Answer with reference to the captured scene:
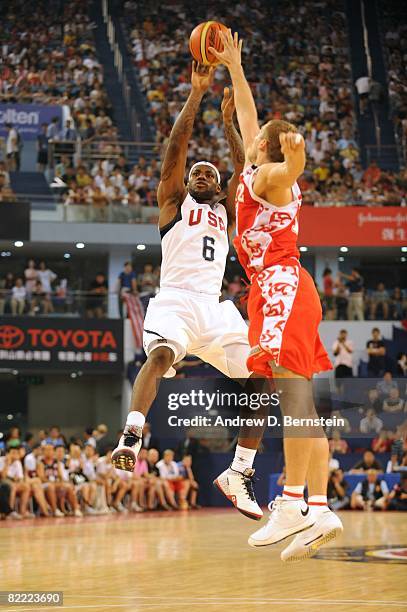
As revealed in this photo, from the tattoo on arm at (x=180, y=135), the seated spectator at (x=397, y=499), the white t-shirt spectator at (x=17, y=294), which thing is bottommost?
the seated spectator at (x=397, y=499)

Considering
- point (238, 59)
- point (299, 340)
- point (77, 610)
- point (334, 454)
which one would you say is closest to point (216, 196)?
point (238, 59)

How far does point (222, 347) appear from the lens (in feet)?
22.5

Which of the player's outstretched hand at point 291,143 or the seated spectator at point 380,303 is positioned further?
the seated spectator at point 380,303

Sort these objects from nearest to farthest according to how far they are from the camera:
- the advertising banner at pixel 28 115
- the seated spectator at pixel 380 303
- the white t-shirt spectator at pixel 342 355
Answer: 1. the white t-shirt spectator at pixel 342 355
2. the seated spectator at pixel 380 303
3. the advertising banner at pixel 28 115

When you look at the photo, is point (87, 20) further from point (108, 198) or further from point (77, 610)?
point (77, 610)

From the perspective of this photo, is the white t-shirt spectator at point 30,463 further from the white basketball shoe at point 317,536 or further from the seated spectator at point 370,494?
the white basketball shoe at point 317,536

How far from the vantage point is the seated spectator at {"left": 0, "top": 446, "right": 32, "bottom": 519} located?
17.5 meters

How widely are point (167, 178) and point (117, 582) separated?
13.0 ft

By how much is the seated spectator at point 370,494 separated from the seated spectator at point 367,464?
18 cm

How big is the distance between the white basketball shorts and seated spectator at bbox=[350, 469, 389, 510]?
42.6 feet

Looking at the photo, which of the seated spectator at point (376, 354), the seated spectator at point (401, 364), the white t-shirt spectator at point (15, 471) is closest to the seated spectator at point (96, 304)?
the white t-shirt spectator at point (15, 471)

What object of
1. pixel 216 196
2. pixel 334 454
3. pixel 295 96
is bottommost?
pixel 334 454

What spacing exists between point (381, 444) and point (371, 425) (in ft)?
4.98

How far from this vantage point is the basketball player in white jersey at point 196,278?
6.52 metres
